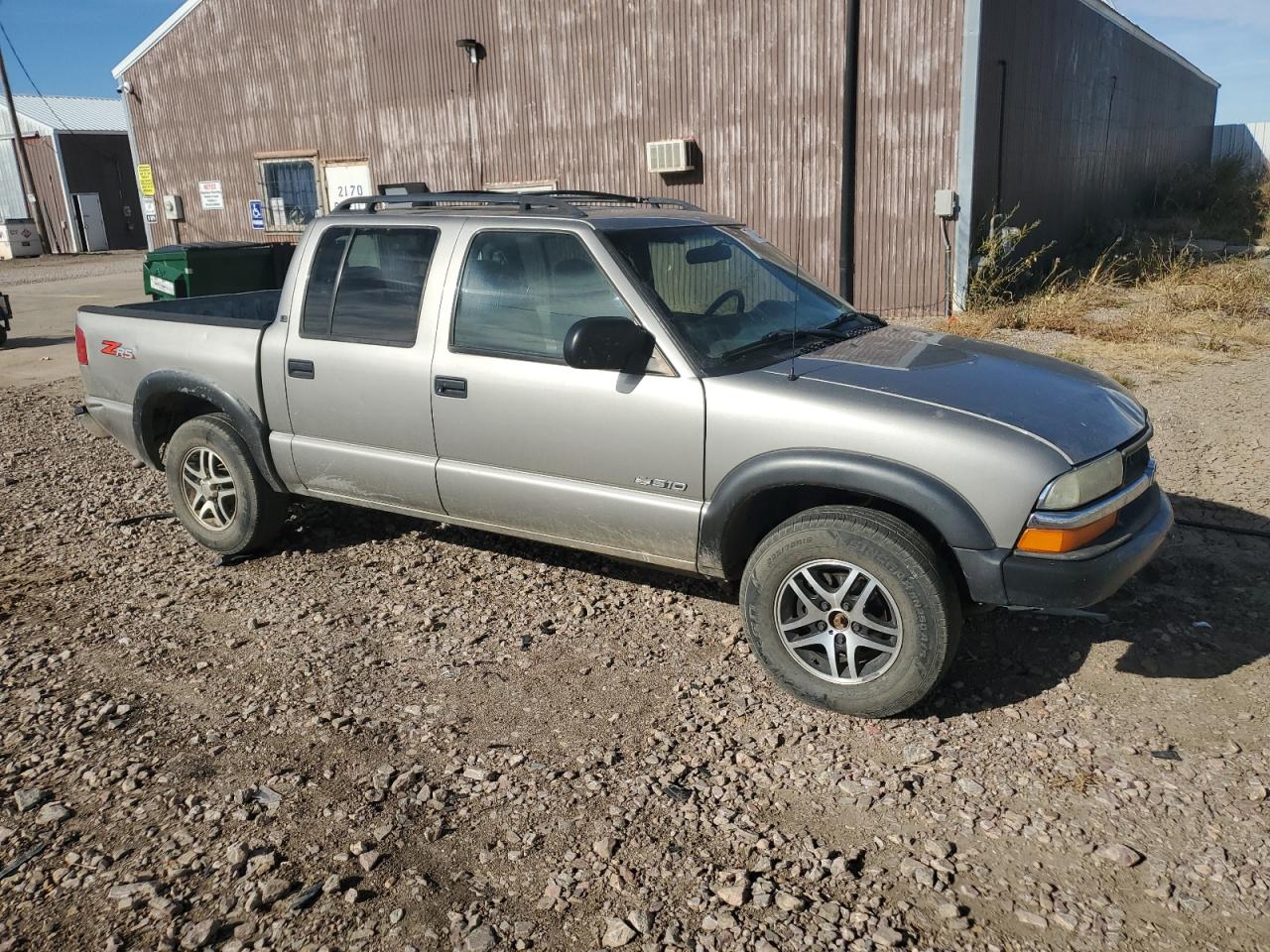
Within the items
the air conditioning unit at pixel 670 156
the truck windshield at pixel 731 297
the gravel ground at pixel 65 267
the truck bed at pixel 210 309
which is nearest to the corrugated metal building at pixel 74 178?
the gravel ground at pixel 65 267

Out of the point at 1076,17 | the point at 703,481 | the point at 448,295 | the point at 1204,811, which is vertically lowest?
the point at 1204,811

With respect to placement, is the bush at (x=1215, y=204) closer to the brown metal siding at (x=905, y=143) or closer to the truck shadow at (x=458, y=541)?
the brown metal siding at (x=905, y=143)

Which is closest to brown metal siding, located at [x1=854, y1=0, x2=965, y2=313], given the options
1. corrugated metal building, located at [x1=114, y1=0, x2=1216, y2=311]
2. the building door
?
corrugated metal building, located at [x1=114, y1=0, x2=1216, y2=311]

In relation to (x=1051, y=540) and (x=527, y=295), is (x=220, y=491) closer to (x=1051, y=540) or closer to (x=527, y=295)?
(x=527, y=295)

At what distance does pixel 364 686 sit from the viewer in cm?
402

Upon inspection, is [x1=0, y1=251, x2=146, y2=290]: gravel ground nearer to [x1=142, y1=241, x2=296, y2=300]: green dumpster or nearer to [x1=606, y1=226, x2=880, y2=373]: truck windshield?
[x1=142, y1=241, x2=296, y2=300]: green dumpster

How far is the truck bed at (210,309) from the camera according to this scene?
17.5 feet

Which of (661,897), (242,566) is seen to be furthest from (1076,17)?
(661,897)

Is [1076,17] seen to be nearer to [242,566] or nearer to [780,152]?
[780,152]

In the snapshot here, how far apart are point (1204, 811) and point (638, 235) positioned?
3.06 meters

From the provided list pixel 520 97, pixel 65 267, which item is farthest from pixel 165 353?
pixel 65 267

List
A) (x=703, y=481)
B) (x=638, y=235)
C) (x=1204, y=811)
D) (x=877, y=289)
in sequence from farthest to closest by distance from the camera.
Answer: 1. (x=877, y=289)
2. (x=638, y=235)
3. (x=703, y=481)
4. (x=1204, y=811)

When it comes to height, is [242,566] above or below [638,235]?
below

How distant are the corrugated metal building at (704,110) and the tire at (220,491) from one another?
9436mm
